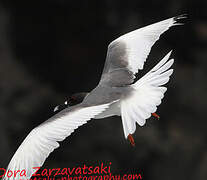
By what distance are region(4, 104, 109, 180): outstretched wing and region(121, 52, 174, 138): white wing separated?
0.13m

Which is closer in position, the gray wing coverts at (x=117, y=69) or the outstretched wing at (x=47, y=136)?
the outstretched wing at (x=47, y=136)

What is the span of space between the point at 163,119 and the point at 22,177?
3422 millimetres

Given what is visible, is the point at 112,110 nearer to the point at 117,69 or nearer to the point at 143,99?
the point at 143,99

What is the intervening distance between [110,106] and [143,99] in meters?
0.17

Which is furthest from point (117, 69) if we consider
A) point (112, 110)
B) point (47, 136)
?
point (47, 136)

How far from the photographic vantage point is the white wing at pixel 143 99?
233 centimetres

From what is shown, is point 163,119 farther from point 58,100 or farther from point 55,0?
point 55,0

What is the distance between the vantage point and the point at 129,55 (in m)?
3.09

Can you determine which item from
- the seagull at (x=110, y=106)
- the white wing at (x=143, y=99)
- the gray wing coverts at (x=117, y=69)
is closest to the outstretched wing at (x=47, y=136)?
the seagull at (x=110, y=106)

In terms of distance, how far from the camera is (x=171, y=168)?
529cm

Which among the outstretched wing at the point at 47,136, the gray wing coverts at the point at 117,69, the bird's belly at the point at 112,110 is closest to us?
the outstretched wing at the point at 47,136

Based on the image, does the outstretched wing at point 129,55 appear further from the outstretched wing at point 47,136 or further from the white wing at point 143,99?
the outstretched wing at point 47,136

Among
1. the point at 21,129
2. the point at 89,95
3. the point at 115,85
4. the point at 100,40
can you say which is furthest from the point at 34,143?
the point at 100,40

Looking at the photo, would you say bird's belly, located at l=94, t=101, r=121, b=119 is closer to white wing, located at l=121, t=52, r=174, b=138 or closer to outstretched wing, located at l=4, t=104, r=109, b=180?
white wing, located at l=121, t=52, r=174, b=138
